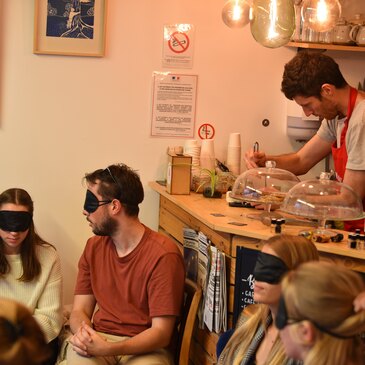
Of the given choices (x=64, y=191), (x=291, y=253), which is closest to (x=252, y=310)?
(x=291, y=253)

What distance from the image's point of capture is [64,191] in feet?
13.3

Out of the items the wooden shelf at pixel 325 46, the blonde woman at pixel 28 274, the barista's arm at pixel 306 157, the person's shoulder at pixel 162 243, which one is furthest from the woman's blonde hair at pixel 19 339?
the wooden shelf at pixel 325 46

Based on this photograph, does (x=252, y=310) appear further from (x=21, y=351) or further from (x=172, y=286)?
(x=21, y=351)

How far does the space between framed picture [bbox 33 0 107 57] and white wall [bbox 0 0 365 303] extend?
0.17ft

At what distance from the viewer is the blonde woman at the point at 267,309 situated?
86.0 inches

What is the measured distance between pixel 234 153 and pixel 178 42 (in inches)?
26.9

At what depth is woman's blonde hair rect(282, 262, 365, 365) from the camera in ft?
5.48

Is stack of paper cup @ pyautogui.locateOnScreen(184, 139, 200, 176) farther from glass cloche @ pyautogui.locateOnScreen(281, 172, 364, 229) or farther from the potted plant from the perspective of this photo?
glass cloche @ pyautogui.locateOnScreen(281, 172, 364, 229)

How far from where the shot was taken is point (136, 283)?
3.07 meters

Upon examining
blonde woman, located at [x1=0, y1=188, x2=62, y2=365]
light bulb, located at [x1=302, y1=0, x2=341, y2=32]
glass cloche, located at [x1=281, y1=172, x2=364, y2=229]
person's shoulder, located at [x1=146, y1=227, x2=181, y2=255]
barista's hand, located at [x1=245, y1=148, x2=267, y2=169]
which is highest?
light bulb, located at [x1=302, y1=0, x2=341, y2=32]

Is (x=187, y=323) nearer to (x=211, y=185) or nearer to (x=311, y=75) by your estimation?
(x=211, y=185)

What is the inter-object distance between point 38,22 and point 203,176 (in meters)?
1.18

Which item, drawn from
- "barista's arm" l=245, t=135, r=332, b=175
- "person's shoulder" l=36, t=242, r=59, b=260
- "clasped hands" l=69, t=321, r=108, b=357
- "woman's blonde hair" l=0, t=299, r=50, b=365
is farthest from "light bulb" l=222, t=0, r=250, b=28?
"woman's blonde hair" l=0, t=299, r=50, b=365

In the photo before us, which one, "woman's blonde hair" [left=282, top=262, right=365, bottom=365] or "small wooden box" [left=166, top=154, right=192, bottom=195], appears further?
"small wooden box" [left=166, top=154, right=192, bottom=195]
